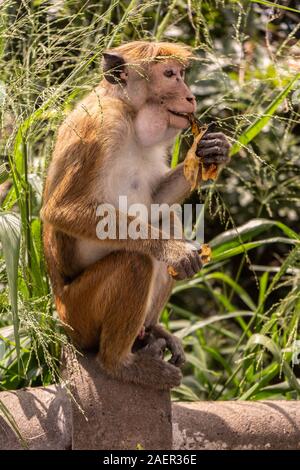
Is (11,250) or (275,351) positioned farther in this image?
(275,351)

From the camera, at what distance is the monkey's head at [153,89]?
168 inches

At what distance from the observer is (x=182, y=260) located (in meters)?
4.02

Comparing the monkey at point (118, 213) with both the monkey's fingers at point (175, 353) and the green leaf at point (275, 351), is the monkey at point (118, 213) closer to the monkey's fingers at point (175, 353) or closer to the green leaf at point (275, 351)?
the monkey's fingers at point (175, 353)

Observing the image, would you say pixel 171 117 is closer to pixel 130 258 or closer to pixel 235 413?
pixel 130 258

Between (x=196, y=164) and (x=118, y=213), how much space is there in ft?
1.51

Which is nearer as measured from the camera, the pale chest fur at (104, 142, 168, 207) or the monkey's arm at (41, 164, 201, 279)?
the monkey's arm at (41, 164, 201, 279)

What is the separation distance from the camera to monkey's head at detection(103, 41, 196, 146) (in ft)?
14.0

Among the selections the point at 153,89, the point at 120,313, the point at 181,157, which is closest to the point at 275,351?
the point at 120,313

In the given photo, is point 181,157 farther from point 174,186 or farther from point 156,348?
point 156,348

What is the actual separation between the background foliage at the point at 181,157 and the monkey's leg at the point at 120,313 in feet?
0.64

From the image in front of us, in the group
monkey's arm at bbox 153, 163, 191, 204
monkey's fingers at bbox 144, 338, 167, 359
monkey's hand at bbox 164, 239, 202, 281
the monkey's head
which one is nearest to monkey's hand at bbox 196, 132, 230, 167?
the monkey's head

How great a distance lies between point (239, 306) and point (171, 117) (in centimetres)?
328

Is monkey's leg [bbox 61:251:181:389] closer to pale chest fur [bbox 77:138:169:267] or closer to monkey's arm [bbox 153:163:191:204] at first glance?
pale chest fur [bbox 77:138:169:267]
